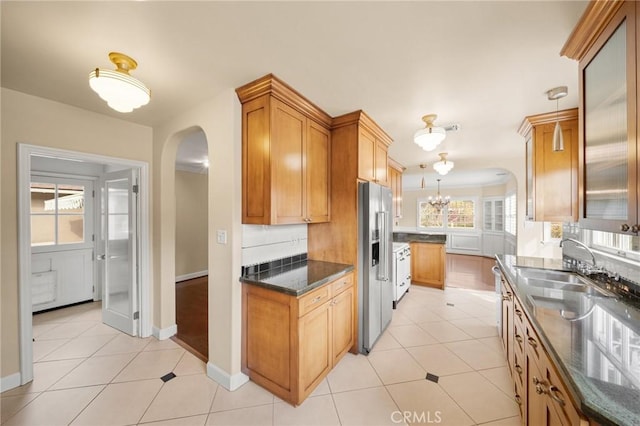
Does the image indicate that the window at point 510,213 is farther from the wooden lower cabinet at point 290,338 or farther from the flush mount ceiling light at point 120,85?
the flush mount ceiling light at point 120,85

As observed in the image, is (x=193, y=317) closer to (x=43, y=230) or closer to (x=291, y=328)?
(x=291, y=328)

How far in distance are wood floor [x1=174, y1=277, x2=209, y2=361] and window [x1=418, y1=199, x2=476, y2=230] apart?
8082mm

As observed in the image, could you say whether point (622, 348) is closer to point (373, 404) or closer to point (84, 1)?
point (373, 404)

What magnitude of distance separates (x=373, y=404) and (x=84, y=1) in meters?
3.10

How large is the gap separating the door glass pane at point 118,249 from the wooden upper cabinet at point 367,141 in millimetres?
2709

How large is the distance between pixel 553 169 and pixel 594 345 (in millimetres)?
2135

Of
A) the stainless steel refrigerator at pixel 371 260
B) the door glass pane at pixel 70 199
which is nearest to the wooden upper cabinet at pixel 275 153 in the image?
the stainless steel refrigerator at pixel 371 260

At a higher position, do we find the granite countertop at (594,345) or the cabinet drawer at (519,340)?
the granite countertop at (594,345)

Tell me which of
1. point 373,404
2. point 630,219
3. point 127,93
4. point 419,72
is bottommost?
point 373,404

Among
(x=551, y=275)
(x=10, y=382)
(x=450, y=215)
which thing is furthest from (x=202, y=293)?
(x=450, y=215)

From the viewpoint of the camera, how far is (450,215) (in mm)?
8969

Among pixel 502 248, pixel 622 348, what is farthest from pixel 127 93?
pixel 502 248

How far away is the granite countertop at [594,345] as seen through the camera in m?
0.73

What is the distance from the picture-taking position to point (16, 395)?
1917 mm
